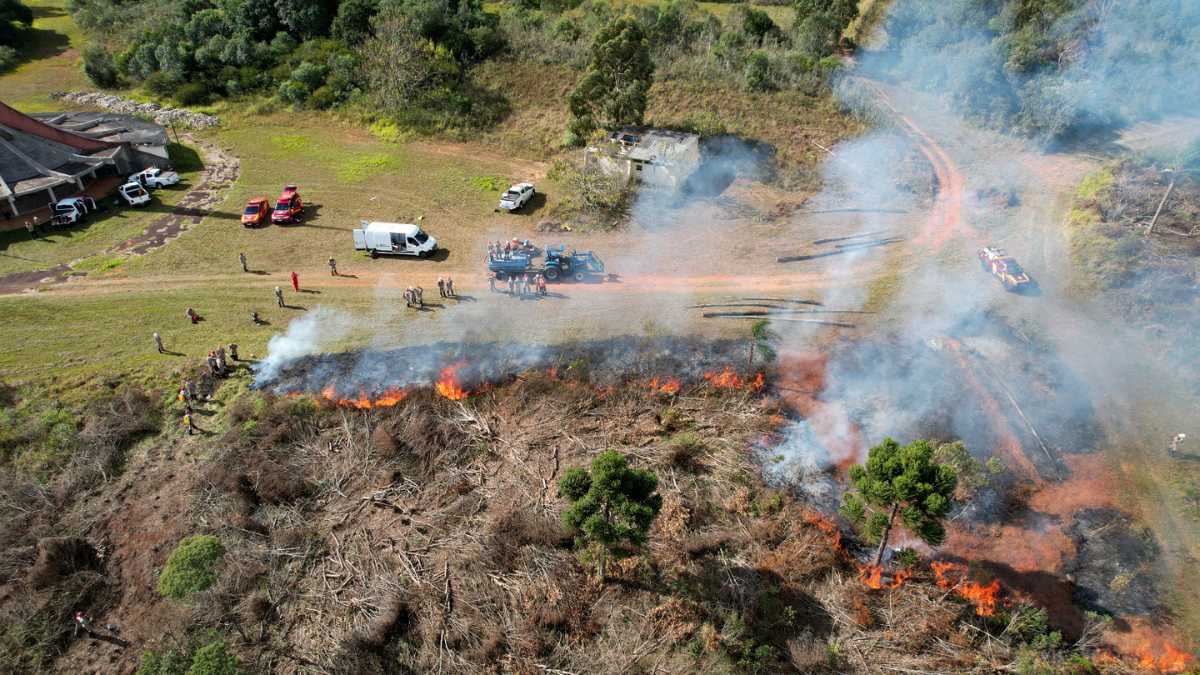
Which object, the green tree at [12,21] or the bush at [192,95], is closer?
the bush at [192,95]

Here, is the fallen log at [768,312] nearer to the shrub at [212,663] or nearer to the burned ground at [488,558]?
the burned ground at [488,558]

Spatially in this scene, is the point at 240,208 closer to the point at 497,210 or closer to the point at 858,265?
the point at 497,210

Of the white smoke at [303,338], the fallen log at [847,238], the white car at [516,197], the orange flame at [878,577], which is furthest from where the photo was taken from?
the white car at [516,197]

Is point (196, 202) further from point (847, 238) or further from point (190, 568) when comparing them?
point (847, 238)

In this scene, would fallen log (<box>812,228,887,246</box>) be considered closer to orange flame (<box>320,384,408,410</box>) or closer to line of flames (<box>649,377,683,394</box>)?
line of flames (<box>649,377,683,394</box>)

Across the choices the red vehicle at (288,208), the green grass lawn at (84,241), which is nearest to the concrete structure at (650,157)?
the red vehicle at (288,208)

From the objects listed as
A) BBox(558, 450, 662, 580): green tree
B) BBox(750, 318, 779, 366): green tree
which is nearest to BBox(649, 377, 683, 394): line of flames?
BBox(750, 318, 779, 366): green tree

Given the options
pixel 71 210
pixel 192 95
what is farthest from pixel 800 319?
pixel 192 95
